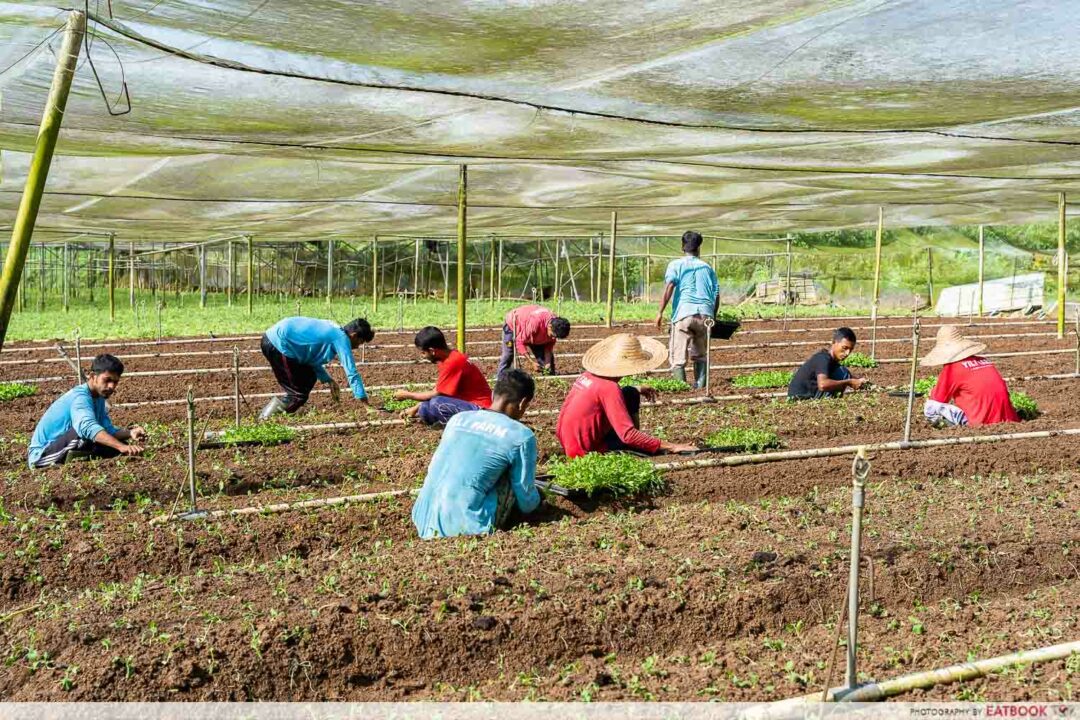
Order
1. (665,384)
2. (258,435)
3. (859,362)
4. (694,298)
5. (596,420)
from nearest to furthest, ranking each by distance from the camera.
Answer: (596,420), (258,435), (665,384), (694,298), (859,362)

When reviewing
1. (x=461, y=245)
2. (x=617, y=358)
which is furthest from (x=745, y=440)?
(x=461, y=245)

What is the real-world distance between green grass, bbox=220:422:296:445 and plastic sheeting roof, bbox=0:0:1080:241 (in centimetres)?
230

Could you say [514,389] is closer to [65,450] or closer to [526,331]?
[65,450]

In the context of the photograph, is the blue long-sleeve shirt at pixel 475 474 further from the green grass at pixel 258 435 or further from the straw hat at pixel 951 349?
the straw hat at pixel 951 349

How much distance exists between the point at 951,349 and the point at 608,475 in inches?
139

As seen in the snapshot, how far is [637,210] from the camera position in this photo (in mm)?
17047

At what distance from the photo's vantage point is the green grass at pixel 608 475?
225 inches

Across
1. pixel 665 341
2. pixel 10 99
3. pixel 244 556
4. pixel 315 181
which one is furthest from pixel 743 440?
pixel 665 341

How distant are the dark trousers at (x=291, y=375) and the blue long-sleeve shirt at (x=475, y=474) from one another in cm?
359

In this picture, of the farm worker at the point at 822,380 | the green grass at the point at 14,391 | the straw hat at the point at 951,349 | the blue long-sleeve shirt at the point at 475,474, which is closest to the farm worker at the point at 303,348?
the blue long-sleeve shirt at the point at 475,474

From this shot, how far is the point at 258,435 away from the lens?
741 cm

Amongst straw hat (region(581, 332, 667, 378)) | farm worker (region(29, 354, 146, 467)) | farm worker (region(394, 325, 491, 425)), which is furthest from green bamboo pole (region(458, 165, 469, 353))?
straw hat (region(581, 332, 667, 378))

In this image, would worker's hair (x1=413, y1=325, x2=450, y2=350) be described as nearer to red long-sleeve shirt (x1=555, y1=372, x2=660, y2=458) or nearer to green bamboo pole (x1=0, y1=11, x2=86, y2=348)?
red long-sleeve shirt (x1=555, y1=372, x2=660, y2=458)

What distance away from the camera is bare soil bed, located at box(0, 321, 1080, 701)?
3666 mm
